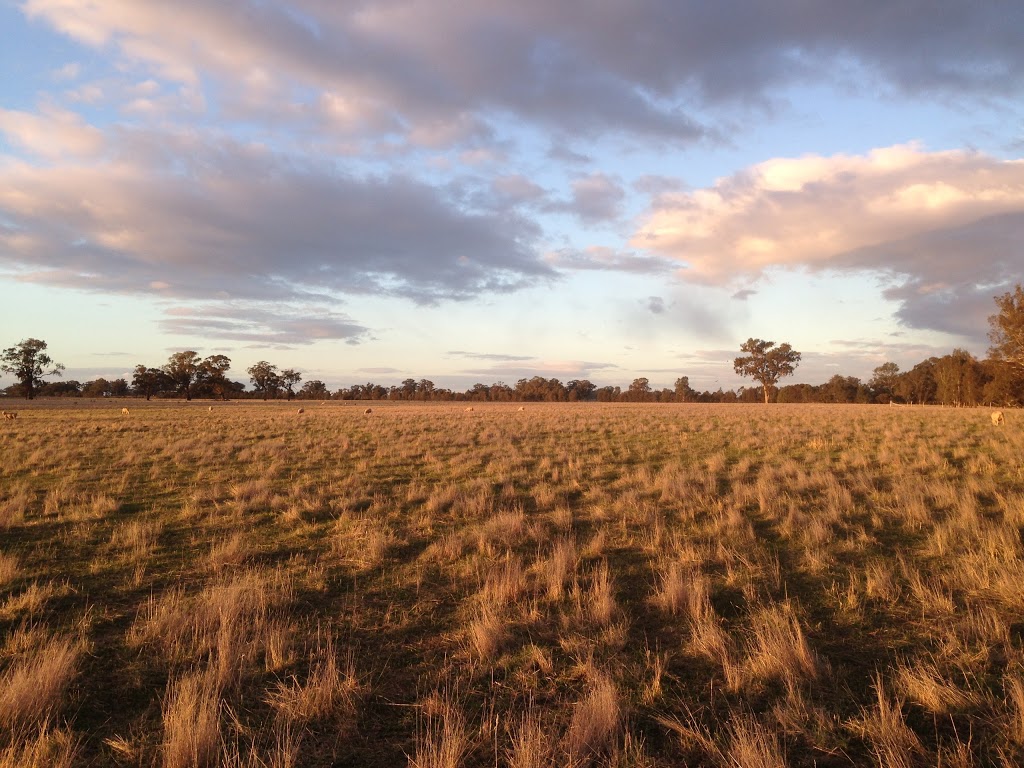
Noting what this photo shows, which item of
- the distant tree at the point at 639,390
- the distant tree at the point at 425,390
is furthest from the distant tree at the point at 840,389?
the distant tree at the point at 425,390

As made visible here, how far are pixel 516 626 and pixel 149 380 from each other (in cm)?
11513

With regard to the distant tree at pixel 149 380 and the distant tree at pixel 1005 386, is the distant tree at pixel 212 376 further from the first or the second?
the distant tree at pixel 1005 386

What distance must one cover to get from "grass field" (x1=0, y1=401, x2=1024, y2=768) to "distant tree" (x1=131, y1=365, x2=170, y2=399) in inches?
4108

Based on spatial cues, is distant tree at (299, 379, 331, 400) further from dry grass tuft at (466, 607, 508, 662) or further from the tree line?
dry grass tuft at (466, 607, 508, 662)

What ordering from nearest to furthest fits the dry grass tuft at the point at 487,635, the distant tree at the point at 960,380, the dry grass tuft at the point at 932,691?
the dry grass tuft at the point at 932,691 < the dry grass tuft at the point at 487,635 < the distant tree at the point at 960,380

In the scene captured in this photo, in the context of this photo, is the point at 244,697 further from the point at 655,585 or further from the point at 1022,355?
the point at 1022,355

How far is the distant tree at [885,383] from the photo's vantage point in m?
99.2

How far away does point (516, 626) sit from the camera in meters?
5.25

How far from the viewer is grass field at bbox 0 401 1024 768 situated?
3514 millimetres

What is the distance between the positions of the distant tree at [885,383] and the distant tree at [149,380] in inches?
5016

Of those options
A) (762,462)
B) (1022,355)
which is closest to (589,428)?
(762,462)

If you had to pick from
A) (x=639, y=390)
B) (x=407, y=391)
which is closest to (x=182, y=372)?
(x=407, y=391)

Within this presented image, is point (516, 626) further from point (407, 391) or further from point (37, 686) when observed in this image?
point (407, 391)

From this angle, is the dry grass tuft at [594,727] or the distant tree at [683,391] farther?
the distant tree at [683,391]
